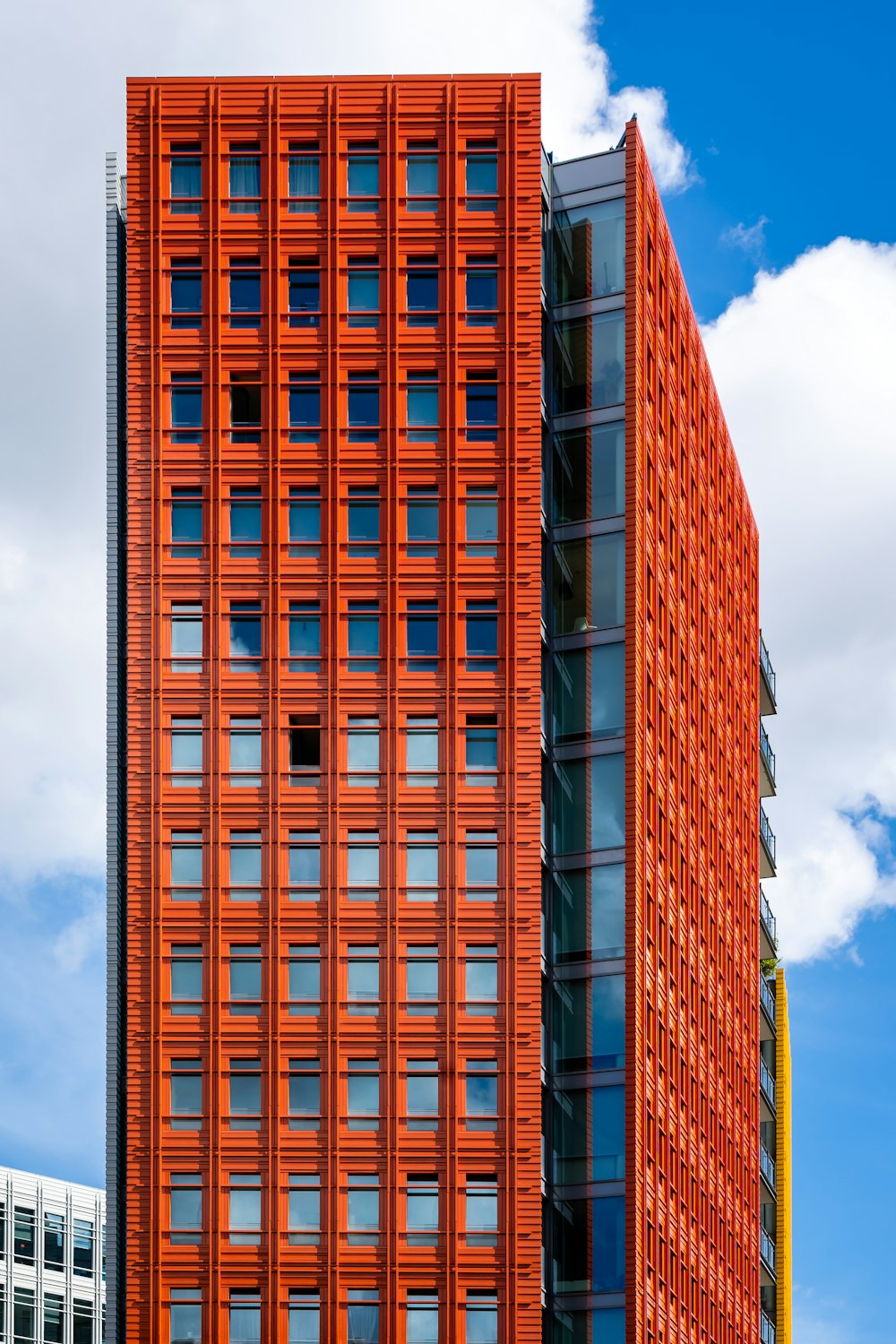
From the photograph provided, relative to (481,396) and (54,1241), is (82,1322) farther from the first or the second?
(481,396)

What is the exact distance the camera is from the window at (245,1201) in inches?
3415

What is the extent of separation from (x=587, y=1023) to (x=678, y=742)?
62.2 feet

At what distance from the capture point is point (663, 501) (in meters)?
104

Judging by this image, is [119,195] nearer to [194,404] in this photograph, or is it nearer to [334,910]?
[194,404]

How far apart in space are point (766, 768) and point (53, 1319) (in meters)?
67.9

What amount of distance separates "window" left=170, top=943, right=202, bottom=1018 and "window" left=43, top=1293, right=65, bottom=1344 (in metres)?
92.2

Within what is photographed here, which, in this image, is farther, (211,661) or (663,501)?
(663,501)

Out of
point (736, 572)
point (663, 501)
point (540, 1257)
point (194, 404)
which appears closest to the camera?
point (540, 1257)

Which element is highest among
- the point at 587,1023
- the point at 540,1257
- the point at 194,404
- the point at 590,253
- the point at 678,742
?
the point at 590,253

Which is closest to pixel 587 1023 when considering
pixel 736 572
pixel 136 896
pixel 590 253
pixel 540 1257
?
pixel 540 1257

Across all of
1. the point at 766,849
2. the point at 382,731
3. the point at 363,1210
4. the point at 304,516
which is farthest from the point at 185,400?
the point at 766,849

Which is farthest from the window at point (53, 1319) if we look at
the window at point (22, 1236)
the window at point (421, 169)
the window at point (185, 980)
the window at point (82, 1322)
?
the window at point (421, 169)

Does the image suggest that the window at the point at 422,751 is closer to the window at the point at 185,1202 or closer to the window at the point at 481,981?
the window at the point at 481,981

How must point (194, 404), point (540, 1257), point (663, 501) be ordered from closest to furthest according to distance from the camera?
point (540, 1257), point (194, 404), point (663, 501)
